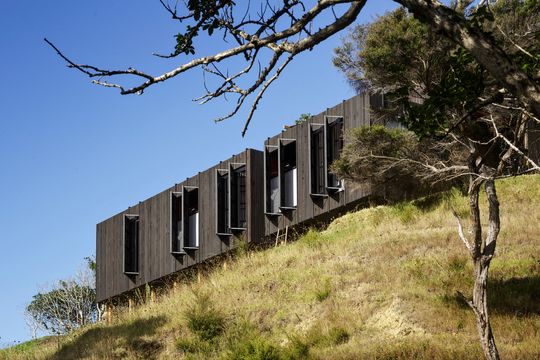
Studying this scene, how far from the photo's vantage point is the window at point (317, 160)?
2927cm

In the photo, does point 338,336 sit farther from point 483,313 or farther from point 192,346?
point 483,313

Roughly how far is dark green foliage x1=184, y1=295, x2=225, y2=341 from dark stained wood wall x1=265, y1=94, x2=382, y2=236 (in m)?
8.11

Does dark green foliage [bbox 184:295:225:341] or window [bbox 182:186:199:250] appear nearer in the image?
dark green foliage [bbox 184:295:225:341]

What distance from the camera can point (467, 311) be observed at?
16344 mm

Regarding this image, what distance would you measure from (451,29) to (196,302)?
576 inches

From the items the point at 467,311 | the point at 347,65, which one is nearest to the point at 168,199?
the point at 347,65

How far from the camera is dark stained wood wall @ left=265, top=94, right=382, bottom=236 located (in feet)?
90.4

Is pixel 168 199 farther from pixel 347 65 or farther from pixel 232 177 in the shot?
pixel 347 65

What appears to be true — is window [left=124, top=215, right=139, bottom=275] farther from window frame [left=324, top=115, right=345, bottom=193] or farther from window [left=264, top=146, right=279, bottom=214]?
window frame [left=324, top=115, right=345, bottom=193]

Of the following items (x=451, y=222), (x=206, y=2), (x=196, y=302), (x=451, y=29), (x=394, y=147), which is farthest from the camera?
(x=394, y=147)

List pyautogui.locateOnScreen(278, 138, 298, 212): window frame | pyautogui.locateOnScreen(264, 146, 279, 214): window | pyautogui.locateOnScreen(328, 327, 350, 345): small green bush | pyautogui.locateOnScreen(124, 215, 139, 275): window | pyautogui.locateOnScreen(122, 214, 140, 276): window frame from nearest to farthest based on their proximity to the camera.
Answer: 1. pyautogui.locateOnScreen(328, 327, 350, 345): small green bush
2. pyautogui.locateOnScreen(278, 138, 298, 212): window frame
3. pyautogui.locateOnScreen(264, 146, 279, 214): window
4. pyautogui.locateOnScreen(122, 214, 140, 276): window frame
5. pyautogui.locateOnScreen(124, 215, 139, 275): window

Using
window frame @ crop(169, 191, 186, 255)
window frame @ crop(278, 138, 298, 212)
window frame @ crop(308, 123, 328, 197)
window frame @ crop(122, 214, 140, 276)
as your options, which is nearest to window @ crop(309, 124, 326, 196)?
window frame @ crop(308, 123, 328, 197)

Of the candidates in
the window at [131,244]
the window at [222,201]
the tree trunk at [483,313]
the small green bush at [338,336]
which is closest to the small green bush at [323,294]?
Answer: the small green bush at [338,336]

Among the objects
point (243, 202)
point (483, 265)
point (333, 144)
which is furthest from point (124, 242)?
point (483, 265)
